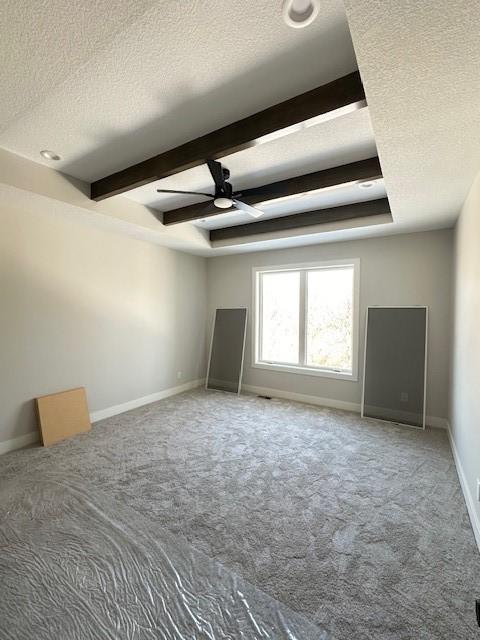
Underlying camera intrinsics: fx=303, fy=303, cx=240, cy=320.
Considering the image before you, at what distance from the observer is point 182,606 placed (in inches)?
58.2

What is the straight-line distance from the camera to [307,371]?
15.8ft

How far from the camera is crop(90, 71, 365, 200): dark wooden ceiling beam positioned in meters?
1.77

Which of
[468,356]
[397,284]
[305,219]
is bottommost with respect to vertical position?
[468,356]

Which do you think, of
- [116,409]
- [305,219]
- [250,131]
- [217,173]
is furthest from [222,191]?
[116,409]

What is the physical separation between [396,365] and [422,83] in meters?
3.39

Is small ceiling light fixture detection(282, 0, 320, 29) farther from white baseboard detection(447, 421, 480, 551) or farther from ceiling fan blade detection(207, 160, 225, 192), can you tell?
white baseboard detection(447, 421, 480, 551)

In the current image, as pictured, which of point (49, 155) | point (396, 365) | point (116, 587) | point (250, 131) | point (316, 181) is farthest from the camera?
point (396, 365)

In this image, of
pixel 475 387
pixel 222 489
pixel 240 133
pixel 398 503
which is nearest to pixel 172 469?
pixel 222 489

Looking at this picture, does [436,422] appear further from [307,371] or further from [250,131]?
[250,131]

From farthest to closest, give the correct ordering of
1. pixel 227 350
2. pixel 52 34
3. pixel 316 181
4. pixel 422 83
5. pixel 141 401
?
pixel 227 350 → pixel 141 401 → pixel 316 181 → pixel 422 83 → pixel 52 34

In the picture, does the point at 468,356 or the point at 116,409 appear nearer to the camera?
the point at 468,356

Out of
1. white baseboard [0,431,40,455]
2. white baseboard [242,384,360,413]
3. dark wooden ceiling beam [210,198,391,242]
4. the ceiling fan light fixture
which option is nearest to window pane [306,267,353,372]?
white baseboard [242,384,360,413]

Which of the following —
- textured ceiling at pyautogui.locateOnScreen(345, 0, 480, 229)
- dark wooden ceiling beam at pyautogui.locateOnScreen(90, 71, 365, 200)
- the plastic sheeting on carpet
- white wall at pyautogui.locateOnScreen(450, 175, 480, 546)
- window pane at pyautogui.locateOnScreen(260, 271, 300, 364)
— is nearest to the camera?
textured ceiling at pyautogui.locateOnScreen(345, 0, 480, 229)

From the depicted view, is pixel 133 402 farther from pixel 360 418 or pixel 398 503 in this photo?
pixel 398 503
